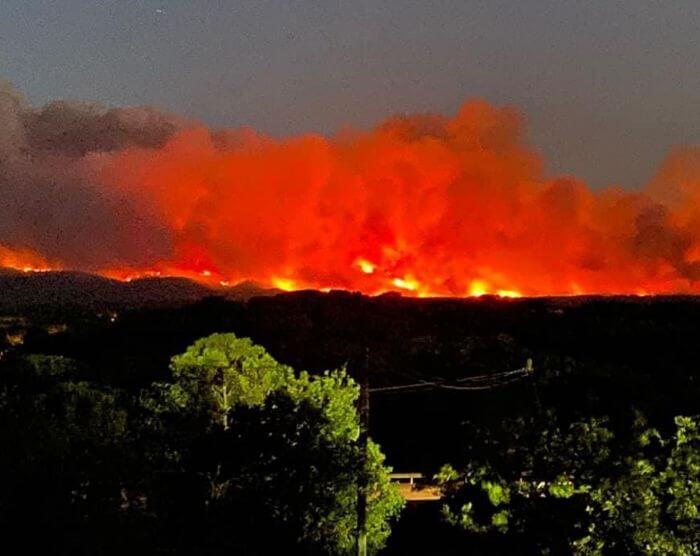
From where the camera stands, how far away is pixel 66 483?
25797mm

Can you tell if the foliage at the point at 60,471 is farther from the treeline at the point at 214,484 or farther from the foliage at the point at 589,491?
the foliage at the point at 589,491

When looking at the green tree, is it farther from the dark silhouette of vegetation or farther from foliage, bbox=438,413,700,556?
foliage, bbox=438,413,700,556

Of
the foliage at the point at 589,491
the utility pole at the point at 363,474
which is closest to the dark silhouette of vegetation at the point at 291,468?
the foliage at the point at 589,491

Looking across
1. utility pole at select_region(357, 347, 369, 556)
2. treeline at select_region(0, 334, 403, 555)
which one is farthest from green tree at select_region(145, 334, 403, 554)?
utility pole at select_region(357, 347, 369, 556)

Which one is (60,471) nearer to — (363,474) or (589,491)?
(363,474)

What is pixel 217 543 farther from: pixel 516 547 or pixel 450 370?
pixel 450 370

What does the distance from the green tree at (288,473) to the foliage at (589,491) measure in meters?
3.88

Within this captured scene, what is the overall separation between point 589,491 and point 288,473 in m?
8.27

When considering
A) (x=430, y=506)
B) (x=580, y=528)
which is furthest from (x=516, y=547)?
(x=430, y=506)

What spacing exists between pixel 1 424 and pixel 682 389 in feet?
90.5

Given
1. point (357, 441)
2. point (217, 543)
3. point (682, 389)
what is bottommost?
point (217, 543)

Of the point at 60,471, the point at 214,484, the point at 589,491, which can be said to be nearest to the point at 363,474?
the point at 214,484

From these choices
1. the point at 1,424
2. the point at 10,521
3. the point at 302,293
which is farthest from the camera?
the point at 302,293

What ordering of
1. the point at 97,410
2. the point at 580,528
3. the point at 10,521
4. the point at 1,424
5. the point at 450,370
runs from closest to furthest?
the point at 580,528 → the point at 10,521 → the point at 1,424 → the point at 97,410 → the point at 450,370
